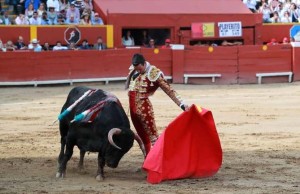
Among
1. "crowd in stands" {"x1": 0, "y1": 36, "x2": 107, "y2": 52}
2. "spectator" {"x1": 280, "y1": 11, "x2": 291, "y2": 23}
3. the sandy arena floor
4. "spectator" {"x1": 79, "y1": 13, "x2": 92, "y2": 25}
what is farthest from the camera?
"spectator" {"x1": 280, "y1": 11, "x2": 291, "y2": 23}

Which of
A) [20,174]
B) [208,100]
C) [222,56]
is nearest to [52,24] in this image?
A: [222,56]

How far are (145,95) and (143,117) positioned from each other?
22cm

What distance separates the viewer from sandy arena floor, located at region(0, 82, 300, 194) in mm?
6922

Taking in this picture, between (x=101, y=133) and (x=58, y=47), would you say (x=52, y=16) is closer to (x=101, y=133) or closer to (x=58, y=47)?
(x=58, y=47)

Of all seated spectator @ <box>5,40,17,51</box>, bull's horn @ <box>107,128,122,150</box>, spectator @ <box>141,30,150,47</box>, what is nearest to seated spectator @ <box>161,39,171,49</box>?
spectator @ <box>141,30,150,47</box>

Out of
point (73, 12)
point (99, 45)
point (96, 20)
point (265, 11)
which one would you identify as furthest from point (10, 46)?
point (265, 11)

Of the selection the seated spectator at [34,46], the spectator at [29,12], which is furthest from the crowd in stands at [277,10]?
the seated spectator at [34,46]

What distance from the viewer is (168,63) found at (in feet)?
61.7

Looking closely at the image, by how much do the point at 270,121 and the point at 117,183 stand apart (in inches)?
216

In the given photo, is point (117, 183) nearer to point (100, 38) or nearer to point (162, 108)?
point (162, 108)

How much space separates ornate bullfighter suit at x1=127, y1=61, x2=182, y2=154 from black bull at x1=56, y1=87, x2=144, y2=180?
159mm

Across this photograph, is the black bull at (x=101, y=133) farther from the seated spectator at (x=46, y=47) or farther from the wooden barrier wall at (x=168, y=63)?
the seated spectator at (x=46, y=47)

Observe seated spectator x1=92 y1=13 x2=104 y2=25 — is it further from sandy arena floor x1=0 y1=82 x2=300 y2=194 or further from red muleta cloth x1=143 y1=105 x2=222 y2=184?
red muleta cloth x1=143 y1=105 x2=222 y2=184

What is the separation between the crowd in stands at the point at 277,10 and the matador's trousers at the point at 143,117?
15168mm
